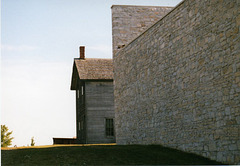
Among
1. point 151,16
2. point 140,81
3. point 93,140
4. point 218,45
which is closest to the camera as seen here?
point 218,45

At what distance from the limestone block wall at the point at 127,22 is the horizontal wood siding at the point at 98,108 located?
843 centimetres

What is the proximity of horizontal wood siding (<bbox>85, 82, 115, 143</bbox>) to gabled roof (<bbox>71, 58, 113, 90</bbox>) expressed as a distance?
0.58 m

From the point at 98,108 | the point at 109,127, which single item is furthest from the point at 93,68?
the point at 109,127

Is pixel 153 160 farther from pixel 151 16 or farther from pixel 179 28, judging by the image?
pixel 151 16

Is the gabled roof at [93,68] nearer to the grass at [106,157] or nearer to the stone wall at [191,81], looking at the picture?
the stone wall at [191,81]

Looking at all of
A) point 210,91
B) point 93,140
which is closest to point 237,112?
point 210,91

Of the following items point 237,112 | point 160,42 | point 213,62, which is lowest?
point 237,112

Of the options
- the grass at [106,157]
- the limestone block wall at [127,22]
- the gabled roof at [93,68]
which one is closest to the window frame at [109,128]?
the gabled roof at [93,68]

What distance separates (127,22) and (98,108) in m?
9.91

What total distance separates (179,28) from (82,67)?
18.2 metres

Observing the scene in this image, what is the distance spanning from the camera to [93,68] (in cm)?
3247

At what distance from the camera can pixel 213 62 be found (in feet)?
42.3

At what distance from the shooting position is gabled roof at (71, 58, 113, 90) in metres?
31.3

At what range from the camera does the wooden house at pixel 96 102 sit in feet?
99.0
